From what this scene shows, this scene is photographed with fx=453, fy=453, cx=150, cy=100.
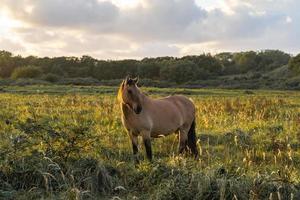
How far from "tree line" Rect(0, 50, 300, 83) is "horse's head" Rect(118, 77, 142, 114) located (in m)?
A: 63.1

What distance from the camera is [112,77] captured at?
9056cm

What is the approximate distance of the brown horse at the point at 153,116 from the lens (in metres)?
8.53

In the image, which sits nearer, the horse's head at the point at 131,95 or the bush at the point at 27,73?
the horse's head at the point at 131,95

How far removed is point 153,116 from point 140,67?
266 feet

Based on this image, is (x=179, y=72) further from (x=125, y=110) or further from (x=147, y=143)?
(x=125, y=110)

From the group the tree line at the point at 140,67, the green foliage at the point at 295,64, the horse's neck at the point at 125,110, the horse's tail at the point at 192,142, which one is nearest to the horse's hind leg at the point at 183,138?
the horse's tail at the point at 192,142

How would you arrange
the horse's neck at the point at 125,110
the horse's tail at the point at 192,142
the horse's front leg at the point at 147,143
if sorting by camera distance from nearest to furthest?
the horse's neck at the point at 125,110, the horse's front leg at the point at 147,143, the horse's tail at the point at 192,142

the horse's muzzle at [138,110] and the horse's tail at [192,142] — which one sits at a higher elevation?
the horse's muzzle at [138,110]

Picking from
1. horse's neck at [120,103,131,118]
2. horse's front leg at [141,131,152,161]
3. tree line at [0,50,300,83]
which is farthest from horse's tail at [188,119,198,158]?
tree line at [0,50,300,83]

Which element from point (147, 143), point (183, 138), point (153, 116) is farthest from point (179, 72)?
point (147, 143)

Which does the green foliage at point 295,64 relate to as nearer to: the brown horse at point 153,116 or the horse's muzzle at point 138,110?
the brown horse at point 153,116

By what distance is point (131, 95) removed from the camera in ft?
27.9

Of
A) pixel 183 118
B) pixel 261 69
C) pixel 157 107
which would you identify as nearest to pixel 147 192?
pixel 157 107

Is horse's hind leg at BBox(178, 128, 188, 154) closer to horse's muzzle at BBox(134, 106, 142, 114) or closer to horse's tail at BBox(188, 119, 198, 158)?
horse's tail at BBox(188, 119, 198, 158)
